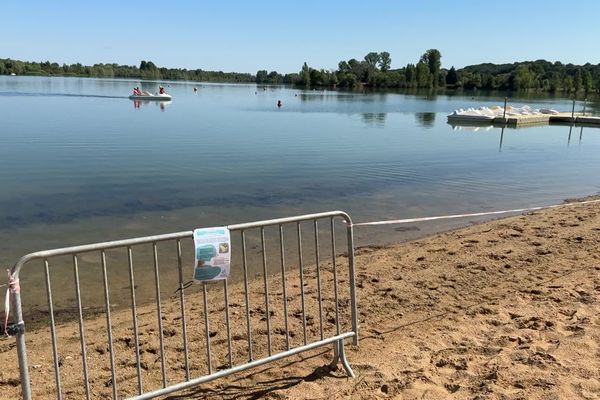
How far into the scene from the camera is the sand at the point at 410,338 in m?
4.38

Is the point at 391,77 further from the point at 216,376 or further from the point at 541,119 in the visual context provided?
the point at 216,376

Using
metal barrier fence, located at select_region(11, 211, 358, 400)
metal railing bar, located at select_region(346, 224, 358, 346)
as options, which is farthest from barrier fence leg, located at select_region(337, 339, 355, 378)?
metal railing bar, located at select_region(346, 224, 358, 346)

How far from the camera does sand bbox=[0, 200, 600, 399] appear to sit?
172 inches

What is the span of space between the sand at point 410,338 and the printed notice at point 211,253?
107 centimetres

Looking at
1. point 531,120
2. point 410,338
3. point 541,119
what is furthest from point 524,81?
point 410,338

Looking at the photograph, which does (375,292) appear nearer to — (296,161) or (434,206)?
(434,206)

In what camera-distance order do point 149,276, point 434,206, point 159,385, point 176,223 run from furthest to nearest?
point 434,206
point 176,223
point 149,276
point 159,385

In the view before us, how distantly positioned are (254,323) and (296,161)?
55.3 ft

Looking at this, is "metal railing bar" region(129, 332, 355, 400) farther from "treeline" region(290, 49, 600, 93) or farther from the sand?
"treeline" region(290, 49, 600, 93)

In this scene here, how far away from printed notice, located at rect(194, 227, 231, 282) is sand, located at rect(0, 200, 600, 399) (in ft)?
3.50

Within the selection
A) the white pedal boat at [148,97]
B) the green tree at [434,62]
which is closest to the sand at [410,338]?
the white pedal boat at [148,97]

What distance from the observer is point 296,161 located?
22.5 metres

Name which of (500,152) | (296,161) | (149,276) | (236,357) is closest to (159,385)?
(236,357)

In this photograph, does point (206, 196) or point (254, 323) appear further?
point (206, 196)
